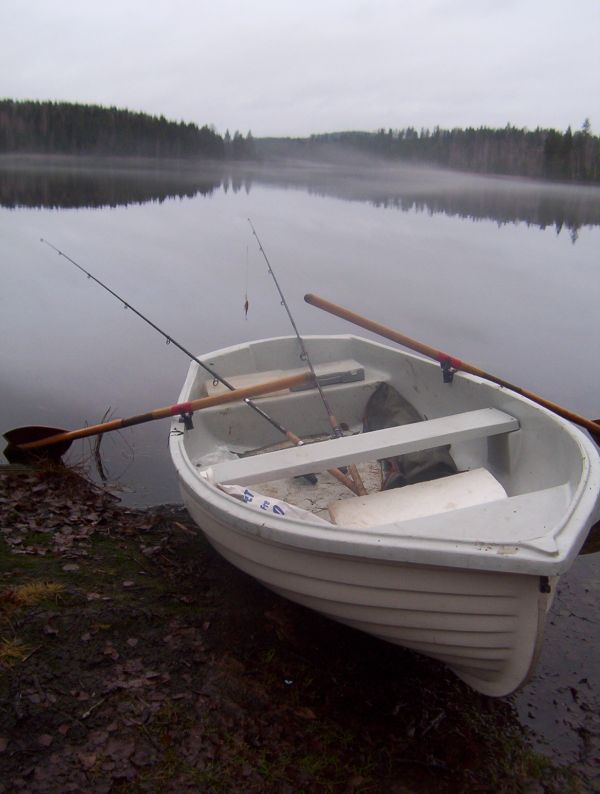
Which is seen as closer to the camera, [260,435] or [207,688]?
[207,688]

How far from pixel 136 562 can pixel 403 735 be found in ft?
6.54

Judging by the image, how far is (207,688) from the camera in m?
3.18

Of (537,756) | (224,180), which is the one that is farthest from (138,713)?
(224,180)

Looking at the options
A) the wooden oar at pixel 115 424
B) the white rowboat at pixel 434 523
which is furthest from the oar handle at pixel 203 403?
the white rowboat at pixel 434 523

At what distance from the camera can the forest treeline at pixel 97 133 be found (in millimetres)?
68312

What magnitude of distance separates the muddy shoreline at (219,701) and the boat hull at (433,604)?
1.11ft

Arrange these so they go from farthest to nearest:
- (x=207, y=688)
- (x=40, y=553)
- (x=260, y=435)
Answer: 1. (x=260, y=435)
2. (x=40, y=553)
3. (x=207, y=688)

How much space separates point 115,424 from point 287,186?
3343 inches

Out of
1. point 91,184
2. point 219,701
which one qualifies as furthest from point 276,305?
point 91,184

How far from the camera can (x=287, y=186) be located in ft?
281

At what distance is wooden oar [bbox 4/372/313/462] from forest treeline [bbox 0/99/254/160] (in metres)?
71.4

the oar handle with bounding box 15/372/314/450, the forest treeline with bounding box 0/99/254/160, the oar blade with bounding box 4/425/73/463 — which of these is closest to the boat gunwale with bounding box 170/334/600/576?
the oar handle with bounding box 15/372/314/450

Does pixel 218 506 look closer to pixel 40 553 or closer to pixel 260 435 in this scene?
pixel 40 553

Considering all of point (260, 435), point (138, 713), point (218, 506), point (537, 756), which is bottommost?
point (537, 756)
